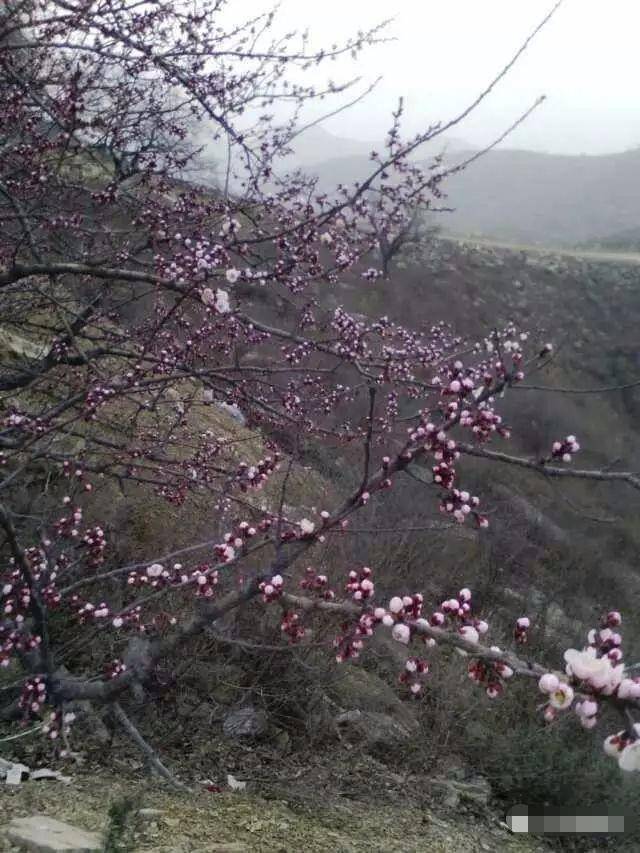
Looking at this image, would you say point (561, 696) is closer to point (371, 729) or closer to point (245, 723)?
point (245, 723)

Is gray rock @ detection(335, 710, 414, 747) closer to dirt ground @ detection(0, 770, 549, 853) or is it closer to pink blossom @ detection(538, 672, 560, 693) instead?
dirt ground @ detection(0, 770, 549, 853)

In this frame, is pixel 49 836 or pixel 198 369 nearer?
pixel 49 836

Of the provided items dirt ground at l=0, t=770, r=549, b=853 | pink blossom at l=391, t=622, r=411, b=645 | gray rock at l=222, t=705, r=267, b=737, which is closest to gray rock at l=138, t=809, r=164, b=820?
dirt ground at l=0, t=770, r=549, b=853

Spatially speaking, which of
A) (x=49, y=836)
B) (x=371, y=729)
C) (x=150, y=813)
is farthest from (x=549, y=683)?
(x=371, y=729)

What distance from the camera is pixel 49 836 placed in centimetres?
261

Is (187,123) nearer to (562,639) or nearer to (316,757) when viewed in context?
(316,757)

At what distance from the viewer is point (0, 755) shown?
147 inches

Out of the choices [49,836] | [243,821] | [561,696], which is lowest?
[243,821]

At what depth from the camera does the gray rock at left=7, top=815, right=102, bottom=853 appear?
2.49m

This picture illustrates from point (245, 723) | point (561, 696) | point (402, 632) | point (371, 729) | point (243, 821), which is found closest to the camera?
point (561, 696)

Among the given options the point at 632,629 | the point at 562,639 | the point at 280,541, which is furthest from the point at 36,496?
the point at 632,629

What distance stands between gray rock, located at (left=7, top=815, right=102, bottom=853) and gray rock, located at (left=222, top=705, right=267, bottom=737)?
1.99 m

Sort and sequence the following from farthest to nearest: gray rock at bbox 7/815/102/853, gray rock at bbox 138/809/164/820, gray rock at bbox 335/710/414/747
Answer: gray rock at bbox 335/710/414/747 < gray rock at bbox 138/809/164/820 < gray rock at bbox 7/815/102/853

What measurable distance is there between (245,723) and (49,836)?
2.39 m
